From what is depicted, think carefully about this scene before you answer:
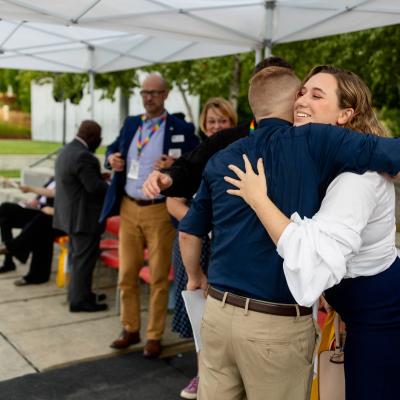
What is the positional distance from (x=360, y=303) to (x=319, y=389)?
1.88ft

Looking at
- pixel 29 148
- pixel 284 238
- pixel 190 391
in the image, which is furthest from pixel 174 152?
pixel 29 148

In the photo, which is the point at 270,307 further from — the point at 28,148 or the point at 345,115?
the point at 28,148

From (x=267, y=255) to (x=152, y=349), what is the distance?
2.56 meters

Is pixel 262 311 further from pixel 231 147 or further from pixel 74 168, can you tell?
pixel 74 168

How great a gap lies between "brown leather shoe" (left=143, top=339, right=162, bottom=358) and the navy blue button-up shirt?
230cm

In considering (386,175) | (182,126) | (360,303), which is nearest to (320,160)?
(386,175)

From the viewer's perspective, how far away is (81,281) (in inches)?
201

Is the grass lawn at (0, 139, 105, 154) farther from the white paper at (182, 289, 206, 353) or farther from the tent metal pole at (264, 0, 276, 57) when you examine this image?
the white paper at (182, 289, 206, 353)

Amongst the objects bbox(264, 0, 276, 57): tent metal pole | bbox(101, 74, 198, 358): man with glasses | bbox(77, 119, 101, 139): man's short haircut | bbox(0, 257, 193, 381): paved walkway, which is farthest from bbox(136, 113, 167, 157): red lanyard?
bbox(0, 257, 193, 381): paved walkway

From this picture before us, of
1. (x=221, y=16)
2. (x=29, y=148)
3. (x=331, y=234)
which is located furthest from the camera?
(x=29, y=148)

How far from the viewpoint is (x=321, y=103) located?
185 cm

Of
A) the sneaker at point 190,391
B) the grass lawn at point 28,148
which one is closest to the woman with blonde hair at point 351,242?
the sneaker at point 190,391

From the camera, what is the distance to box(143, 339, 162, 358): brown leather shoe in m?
4.10

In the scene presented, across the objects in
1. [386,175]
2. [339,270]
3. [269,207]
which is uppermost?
[386,175]
